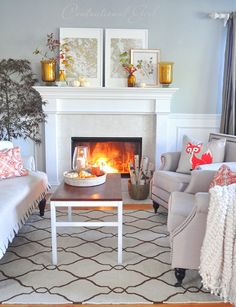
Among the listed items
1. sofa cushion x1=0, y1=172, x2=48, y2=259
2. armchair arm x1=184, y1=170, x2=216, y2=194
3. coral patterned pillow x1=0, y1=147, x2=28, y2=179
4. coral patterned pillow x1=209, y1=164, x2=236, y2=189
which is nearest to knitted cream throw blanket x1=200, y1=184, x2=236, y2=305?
coral patterned pillow x1=209, y1=164, x2=236, y2=189

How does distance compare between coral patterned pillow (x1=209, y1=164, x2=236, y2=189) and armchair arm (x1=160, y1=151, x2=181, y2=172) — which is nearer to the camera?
coral patterned pillow (x1=209, y1=164, x2=236, y2=189)

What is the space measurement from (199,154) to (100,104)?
1575 mm

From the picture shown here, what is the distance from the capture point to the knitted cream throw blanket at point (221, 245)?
5.29 feet

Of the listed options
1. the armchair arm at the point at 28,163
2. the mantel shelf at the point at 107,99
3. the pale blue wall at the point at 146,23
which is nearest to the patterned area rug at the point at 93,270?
the armchair arm at the point at 28,163

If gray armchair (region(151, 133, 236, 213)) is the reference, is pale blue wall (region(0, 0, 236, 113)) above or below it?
above

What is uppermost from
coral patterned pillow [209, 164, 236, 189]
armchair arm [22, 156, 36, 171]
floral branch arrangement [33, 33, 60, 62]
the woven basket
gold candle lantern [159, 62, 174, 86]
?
floral branch arrangement [33, 33, 60, 62]

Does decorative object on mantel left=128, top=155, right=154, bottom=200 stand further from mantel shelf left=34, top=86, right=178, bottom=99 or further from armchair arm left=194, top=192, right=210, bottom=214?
armchair arm left=194, top=192, right=210, bottom=214

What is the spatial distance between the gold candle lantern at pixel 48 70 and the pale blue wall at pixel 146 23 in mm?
259

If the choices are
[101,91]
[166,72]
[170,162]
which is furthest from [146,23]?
[170,162]

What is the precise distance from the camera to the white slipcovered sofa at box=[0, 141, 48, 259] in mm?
2113

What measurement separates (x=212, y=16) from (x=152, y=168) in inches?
84.5

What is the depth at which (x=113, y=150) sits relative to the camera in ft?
14.3

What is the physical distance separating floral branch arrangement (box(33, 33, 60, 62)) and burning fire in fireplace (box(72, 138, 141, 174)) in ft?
3.95

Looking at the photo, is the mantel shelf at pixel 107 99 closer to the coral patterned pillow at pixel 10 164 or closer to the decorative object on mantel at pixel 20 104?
the decorative object on mantel at pixel 20 104
